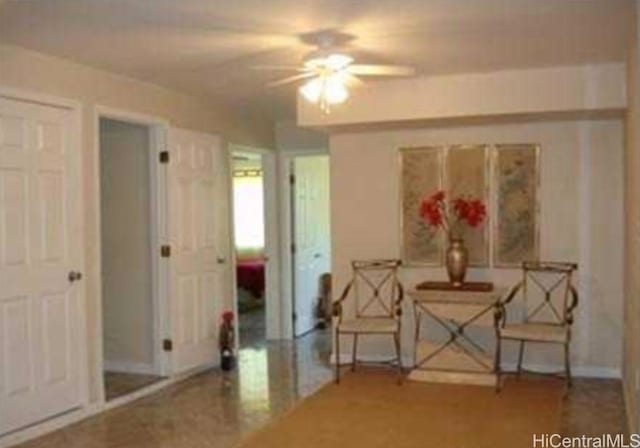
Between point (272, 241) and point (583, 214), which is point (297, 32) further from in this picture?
point (272, 241)

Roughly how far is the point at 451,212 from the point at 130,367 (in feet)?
9.07

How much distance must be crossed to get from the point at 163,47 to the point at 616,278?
3.56 m

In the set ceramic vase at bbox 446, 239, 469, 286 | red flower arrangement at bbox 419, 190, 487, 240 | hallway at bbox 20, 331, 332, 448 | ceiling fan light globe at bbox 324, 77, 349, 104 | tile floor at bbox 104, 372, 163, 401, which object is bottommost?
hallway at bbox 20, 331, 332, 448

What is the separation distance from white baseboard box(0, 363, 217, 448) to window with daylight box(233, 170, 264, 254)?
4.94m

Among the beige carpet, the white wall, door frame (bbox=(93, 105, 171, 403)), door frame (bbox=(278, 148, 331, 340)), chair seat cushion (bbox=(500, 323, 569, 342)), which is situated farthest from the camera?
door frame (bbox=(278, 148, 331, 340))

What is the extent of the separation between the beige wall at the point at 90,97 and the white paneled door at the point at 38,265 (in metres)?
0.11

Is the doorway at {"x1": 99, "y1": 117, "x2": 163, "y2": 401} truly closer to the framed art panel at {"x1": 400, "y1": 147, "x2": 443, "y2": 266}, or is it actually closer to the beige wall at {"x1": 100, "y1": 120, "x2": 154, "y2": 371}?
the beige wall at {"x1": 100, "y1": 120, "x2": 154, "y2": 371}

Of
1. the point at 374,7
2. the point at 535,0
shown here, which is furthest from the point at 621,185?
the point at 374,7

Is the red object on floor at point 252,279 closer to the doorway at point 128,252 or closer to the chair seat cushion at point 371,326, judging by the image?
the doorway at point 128,252

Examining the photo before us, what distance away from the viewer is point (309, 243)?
25.2 feet

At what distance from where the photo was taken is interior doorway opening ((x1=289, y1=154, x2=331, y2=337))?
7.37 m

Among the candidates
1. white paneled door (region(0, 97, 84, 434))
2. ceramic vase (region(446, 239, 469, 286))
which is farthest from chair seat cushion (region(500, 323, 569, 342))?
white paneled door (region(0, 97, 84, 434))

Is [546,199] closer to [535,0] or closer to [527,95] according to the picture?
[527,95]

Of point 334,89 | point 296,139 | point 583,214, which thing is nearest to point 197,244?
point 296,139
